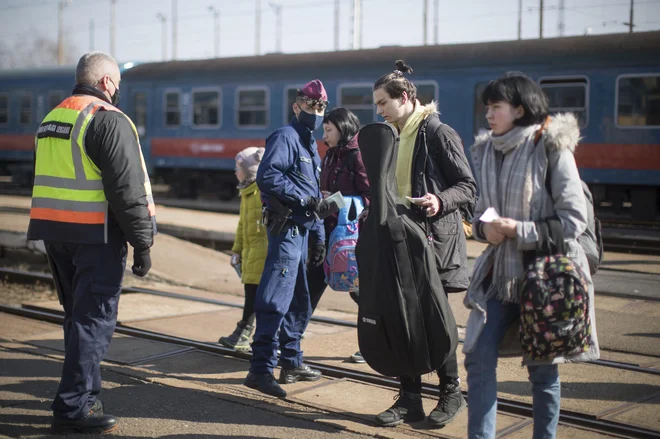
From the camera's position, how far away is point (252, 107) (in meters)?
20.0

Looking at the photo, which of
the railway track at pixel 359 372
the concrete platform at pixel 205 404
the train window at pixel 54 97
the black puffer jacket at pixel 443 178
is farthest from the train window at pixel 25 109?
the black puffer jacket at pixel 443 178

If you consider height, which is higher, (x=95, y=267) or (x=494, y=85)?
(x=494, y=85)

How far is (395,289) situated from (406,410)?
838 mm

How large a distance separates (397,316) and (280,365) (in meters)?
2.00

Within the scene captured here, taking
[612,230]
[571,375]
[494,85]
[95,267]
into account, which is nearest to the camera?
[494,85]

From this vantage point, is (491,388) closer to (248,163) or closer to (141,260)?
(141,260)

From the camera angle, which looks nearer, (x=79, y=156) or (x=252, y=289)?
(x=79, y=156)

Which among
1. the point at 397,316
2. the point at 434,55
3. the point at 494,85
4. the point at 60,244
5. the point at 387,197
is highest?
the point at 434,55

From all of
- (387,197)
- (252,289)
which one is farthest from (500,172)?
(252,289)

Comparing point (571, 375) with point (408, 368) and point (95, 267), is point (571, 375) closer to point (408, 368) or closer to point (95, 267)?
point (408, 368)

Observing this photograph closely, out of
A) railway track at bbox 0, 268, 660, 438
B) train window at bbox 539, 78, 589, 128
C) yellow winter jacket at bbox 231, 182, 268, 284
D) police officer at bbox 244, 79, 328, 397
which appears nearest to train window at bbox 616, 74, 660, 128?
train window at bbox 539, 78, 589, 128

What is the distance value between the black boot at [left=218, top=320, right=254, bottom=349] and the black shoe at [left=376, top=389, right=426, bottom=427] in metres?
2.04

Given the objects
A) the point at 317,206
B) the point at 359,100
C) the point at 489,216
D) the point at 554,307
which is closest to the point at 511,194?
the point at 489,216

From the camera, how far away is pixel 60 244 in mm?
4469
